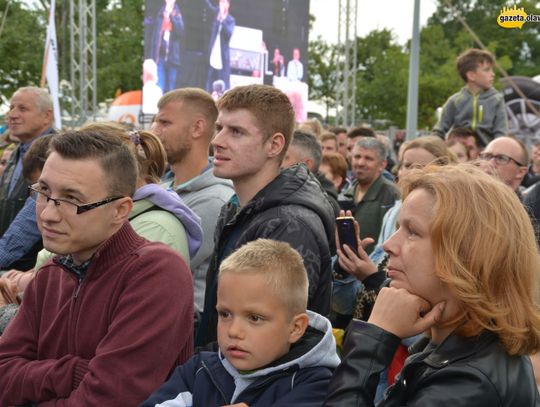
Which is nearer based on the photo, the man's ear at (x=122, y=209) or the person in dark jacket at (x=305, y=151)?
the man's ear at (x=122, y=209)

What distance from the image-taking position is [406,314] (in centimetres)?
237

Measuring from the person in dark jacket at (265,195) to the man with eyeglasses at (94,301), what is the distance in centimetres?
60

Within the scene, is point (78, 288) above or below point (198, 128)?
below

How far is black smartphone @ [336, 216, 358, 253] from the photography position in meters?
4.23

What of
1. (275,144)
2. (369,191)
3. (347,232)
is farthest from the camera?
(369,191)

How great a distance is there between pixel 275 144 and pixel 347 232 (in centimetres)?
62

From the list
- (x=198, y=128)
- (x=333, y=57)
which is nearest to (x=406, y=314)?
(x=198, y=128)

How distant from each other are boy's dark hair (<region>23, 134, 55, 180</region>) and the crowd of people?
1136 mm

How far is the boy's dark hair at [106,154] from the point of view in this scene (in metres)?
3.22

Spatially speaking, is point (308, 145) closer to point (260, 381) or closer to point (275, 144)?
point (275, 144)

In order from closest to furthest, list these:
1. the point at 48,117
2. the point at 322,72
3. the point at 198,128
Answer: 1. the point at 198,128
2. the point at 48,117
3. the point at 322,72

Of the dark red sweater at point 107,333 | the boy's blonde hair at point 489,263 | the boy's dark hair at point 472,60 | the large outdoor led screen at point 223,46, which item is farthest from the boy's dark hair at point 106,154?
the large outdoor led screen at point 223,46

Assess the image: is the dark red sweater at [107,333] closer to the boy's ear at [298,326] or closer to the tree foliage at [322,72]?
the boy's ear at [298,326]

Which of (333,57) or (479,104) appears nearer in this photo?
(479,104)
